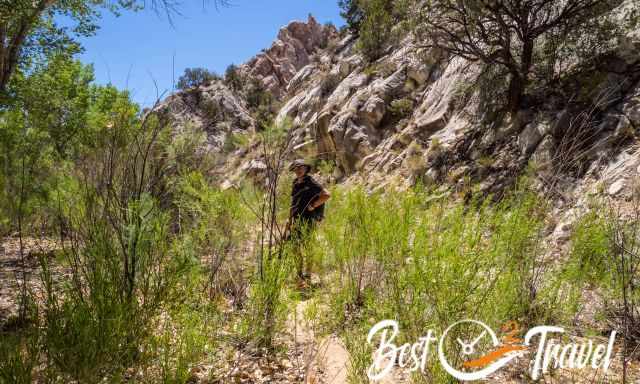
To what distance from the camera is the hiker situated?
4.54 metres

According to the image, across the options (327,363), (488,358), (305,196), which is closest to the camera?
(488,358)

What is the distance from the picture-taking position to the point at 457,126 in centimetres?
953

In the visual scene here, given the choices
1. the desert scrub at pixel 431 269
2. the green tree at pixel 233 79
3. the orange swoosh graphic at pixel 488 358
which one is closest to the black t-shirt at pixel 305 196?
the desert scrub at pixel 431 269

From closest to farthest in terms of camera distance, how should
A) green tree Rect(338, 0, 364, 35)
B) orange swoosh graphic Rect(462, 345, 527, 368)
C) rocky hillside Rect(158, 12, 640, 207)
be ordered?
orange swoosh graphic Rect(462, 345, 527, 368)
rocky hillside Rect(158, 12, 640, 207)
green tree Rect(338, 0, 364, 35)

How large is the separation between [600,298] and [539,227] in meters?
0.94

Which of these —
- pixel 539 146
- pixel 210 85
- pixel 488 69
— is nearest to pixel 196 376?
pixel 539 146

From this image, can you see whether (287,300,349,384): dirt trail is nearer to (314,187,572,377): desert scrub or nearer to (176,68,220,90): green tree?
(314,187,572,377): desert scrub

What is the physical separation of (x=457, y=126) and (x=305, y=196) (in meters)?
6.49

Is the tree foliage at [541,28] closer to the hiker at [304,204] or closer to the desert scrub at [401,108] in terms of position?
the desert scrub at [401,108]

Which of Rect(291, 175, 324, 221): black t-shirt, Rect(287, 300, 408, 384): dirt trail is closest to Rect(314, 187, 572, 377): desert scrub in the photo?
Rect(287, 300, 408, 384): dirt trail

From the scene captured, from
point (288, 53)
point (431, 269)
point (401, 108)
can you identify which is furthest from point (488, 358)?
point (288, 53)

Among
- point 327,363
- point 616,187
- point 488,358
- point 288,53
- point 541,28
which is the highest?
point 288,53

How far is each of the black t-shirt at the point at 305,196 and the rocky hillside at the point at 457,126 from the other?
720mm

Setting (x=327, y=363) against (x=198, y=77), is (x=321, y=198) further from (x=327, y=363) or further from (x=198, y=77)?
(x=198, y=77)
